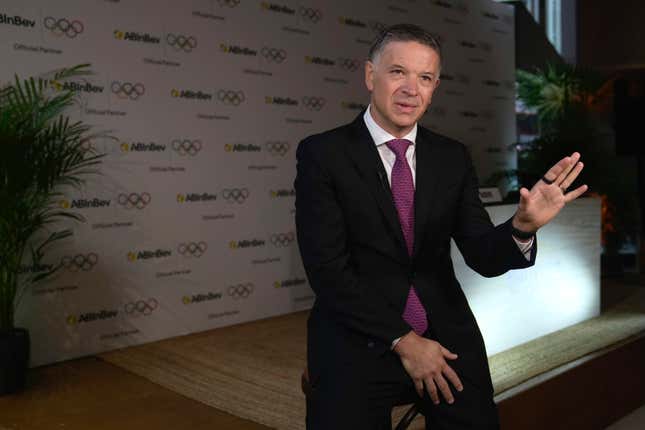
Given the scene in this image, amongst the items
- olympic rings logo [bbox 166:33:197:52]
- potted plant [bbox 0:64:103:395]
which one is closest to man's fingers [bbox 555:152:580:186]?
potted plant [bbox 0:64:103:395]

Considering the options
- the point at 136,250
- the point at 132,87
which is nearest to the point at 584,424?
the point at 136,250

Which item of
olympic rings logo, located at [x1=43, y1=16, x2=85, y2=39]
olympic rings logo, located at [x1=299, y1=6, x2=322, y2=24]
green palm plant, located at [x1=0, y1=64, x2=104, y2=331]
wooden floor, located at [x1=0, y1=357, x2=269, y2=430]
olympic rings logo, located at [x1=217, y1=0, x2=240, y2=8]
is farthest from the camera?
olympic rings logo, located at [x1=299, y1=6, x2=322, y2=24]

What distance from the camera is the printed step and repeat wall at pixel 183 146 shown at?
3.93 meters

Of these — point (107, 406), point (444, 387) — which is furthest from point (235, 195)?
point (444, 387)

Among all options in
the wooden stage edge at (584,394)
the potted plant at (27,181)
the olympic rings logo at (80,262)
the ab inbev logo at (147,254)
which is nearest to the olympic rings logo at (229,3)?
the potted plant at (27,181)

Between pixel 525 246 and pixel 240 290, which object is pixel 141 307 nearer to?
pixel 240 290

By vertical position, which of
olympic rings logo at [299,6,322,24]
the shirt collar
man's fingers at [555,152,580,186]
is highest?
olympic rings logo at [299,6,322,24]

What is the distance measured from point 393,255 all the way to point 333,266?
0.50 feet

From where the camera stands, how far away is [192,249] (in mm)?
4531

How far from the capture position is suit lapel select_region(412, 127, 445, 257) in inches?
65.9

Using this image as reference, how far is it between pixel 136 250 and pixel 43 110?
1.08 meters

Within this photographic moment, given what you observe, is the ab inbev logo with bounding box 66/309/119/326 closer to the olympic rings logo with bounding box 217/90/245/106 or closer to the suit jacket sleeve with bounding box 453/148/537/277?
the olympic rings logo with bounding box 217/90/245/106

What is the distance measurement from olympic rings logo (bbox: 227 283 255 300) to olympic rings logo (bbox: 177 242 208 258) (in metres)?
0.36

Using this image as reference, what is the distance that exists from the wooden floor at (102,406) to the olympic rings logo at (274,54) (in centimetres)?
239
